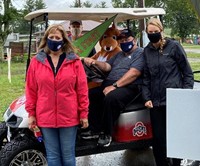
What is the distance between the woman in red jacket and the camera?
12.4 ft

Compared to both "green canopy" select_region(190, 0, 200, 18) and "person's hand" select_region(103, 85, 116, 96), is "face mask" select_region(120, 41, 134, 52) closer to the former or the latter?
"person's hand" select_region(103, 85, 116, 96)

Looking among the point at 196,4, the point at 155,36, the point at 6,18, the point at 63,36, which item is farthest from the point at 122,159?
the point at 6,18

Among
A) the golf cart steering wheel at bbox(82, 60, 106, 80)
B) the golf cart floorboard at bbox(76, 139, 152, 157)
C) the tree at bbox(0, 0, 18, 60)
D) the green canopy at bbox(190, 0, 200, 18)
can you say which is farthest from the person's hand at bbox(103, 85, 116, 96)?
the tree at bbox(0, 0, 18, 60)

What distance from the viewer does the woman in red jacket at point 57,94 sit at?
3.77m

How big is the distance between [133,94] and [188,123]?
6.10 feet

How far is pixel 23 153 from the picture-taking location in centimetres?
455

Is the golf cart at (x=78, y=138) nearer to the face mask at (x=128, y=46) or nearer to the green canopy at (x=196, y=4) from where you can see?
the face mask at (x=128, y=46)

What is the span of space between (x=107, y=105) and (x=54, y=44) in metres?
1.06

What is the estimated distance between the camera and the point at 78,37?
208 inches

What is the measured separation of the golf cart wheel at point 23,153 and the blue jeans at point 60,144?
64 centimetres

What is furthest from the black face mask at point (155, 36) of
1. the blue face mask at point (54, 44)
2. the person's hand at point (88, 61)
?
the blue face mask at point (54, 44)

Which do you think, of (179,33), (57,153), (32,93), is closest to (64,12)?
(32,93)

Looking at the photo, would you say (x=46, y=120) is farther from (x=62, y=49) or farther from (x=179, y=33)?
(x=179, y=33)

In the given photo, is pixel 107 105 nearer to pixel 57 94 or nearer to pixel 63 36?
pixel 57 94
